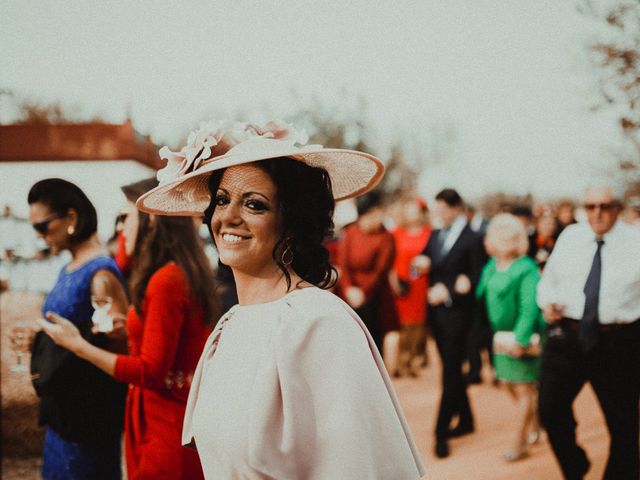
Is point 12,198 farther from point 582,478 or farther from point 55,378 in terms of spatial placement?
point 582,478

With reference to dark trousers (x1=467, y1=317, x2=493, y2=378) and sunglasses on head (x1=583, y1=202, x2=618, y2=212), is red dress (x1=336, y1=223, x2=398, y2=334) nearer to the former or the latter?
dark trousers (x1=467, y1=317, x2=493, y2=378)

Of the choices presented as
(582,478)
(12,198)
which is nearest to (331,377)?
(582,478)

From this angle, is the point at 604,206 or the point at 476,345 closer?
the point at 604,206

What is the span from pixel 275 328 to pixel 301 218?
399 mm

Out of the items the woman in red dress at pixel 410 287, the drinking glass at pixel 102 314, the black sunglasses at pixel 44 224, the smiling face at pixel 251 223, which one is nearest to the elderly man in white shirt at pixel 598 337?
the drinking glass at pixel 102 314

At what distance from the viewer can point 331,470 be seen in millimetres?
1507

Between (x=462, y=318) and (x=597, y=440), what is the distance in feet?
5.75

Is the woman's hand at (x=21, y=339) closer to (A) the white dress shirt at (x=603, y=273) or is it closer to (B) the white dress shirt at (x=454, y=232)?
(A) the white dress shirt at (x=603, y=273)

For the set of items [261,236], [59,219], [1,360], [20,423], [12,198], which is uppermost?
[261,236]

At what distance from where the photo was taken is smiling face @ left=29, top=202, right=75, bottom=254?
3291 mm

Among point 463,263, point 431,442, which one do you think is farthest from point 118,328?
point 431,442

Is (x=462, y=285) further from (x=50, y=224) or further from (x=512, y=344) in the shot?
(x=50, y=224)

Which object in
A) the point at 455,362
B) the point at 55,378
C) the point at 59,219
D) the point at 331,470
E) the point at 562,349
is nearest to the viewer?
the point at 331,470

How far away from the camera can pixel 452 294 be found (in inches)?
250
